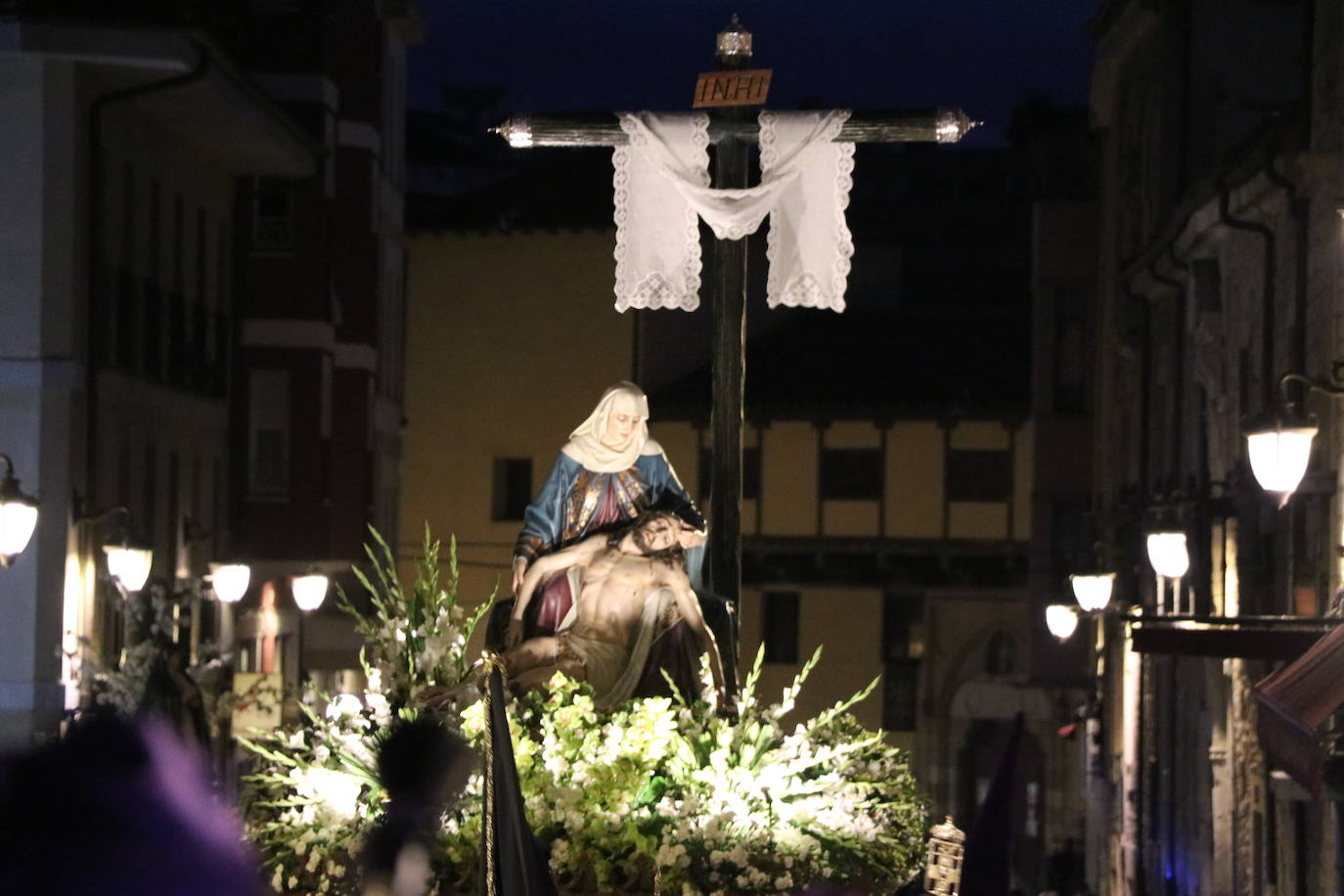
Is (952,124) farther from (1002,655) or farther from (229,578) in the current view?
(1002,655)

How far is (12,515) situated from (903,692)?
98.8ft

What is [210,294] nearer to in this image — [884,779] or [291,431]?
[291,431]

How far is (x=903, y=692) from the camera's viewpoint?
4566 cm

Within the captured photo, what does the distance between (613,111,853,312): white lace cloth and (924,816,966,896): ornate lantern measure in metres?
3.75

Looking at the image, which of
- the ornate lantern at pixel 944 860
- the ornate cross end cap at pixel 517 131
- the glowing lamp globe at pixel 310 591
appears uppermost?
the ornate cross end cap at pixel 517 131

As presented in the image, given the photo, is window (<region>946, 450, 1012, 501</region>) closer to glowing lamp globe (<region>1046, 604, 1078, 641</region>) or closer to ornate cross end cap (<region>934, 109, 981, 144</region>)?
glowing lamp globe (<region>1046, 604, 1078, 641</region>)

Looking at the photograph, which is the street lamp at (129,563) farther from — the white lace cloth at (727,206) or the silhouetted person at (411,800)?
the silhouetted person at (411,800)

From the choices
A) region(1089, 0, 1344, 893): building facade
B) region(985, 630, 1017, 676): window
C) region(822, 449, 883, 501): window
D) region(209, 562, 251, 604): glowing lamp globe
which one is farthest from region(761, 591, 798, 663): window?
region(209, 562, 251, 604): glowing lamp globe

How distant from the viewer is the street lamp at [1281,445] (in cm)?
1376

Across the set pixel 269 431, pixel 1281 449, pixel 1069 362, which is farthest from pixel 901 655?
pixel 1281 449

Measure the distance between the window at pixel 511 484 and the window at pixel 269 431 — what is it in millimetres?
14959

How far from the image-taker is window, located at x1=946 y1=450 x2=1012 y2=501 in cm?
4612

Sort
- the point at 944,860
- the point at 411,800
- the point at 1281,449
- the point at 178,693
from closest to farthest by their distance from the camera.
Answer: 1. the point at 411,800
2. the point at 944,860
3. the point at 1281,449
4. the point at 178,693

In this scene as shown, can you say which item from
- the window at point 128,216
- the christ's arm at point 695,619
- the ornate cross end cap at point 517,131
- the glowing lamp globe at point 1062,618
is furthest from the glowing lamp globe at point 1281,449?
the window at point 128,216
